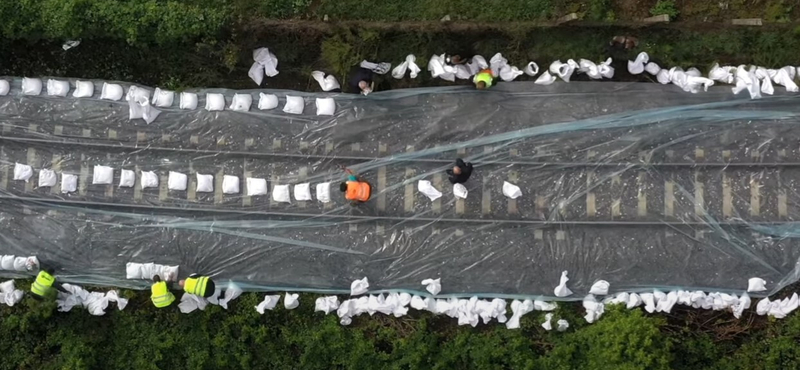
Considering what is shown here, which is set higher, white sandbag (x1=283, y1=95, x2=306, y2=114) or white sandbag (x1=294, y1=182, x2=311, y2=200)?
white sandbag (x1=283, y1=95, x2=306, y2=114)

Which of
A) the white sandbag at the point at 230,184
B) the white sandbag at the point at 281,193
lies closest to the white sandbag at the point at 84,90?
the white sandbag at the point at 230,184

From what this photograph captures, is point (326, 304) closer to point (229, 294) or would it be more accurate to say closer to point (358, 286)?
point (358, 286)

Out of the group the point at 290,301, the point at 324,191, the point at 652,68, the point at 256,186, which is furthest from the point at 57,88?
the point at 652,68

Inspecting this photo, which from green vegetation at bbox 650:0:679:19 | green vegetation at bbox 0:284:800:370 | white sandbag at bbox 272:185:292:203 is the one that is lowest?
green vegetation at bbox 0:284:800:370

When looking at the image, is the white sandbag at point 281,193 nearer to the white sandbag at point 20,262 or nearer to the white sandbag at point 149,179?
the white sandbag at point 149,179

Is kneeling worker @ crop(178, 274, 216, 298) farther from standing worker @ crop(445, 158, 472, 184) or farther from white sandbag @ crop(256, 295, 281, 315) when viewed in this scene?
standing worker @ crop(445, 158, 472, 184)

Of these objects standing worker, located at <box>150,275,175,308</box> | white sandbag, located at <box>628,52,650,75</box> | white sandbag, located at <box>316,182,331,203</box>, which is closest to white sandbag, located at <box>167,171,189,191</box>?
standing worker, located at <box>150,275,175,308</box>
